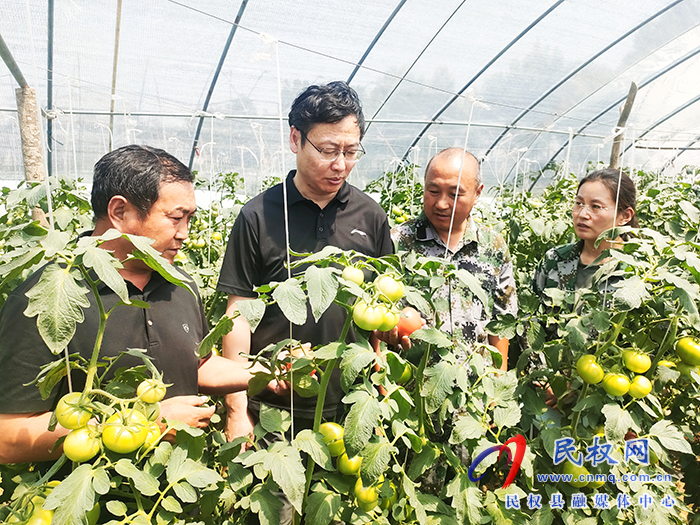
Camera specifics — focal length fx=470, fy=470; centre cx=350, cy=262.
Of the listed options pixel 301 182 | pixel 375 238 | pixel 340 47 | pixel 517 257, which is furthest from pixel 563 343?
pixel 340 47

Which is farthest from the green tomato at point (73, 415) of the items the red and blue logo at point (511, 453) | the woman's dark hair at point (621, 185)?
the woman's dark hair at point (621, 185)

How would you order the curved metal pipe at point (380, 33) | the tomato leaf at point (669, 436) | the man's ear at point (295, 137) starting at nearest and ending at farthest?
the tomato leaf at point (669, 436)
the man's ear at point (295, 137)
the curved metal pipe at point (380, 33)

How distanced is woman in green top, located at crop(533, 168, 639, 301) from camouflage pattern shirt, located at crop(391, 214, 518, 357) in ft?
1.00

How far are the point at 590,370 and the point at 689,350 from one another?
29 cm

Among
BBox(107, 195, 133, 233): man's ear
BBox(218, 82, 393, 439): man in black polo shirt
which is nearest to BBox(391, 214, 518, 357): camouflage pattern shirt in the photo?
BBox(218, 82, 393, 439): man in black polo shirt

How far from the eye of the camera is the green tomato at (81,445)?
78cm

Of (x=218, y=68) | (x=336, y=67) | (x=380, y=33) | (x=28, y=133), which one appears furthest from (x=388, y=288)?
(x=336, y=67)

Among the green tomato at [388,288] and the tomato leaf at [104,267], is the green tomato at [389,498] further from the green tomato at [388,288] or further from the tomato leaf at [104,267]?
the tomato leaf at [104,267]

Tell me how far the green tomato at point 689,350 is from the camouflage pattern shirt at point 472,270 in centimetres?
67

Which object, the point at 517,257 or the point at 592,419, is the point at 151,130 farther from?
the point at 592,419

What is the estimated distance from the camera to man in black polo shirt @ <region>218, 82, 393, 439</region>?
5.24ft

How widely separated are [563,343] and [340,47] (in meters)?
6.04

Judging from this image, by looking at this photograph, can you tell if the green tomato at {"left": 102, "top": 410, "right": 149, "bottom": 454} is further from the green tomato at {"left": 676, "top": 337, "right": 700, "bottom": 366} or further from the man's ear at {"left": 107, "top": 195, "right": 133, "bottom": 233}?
the green tomato at {"left": 676, "top": 337, "right": 700, "bottom": 366}

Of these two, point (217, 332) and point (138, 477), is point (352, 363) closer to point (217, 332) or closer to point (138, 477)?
point (217, 332)
